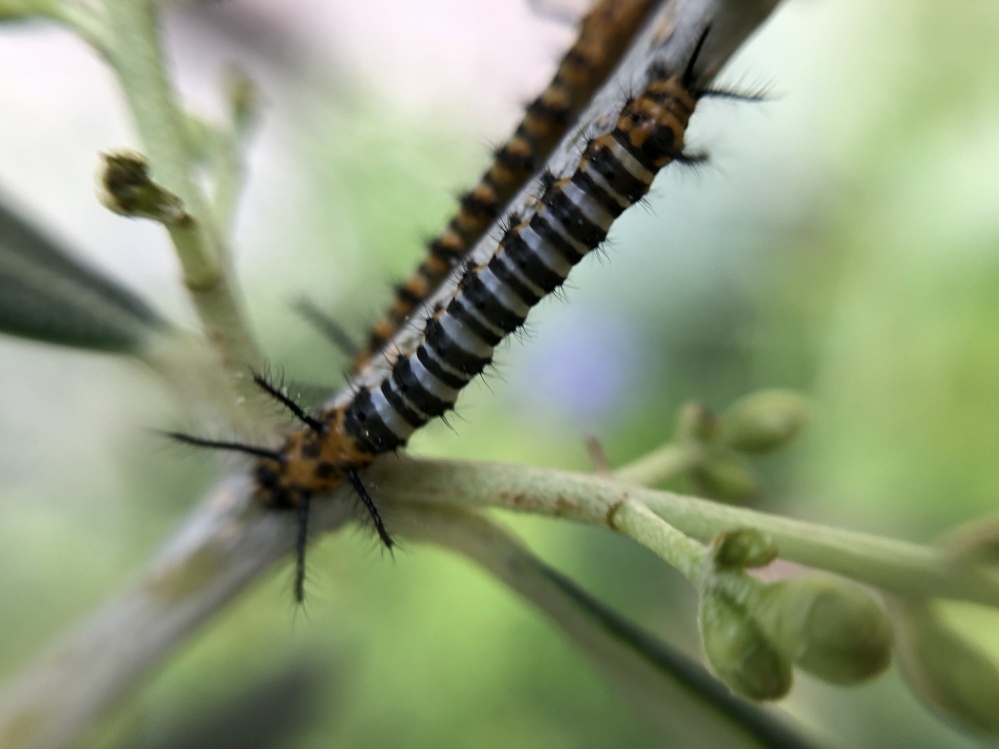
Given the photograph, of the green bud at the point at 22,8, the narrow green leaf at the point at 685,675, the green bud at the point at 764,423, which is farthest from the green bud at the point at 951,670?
the green bud at the point at 22,8

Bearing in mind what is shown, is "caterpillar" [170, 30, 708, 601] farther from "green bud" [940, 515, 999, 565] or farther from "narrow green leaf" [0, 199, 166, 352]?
"green bud" [940, 515, 999, 565]

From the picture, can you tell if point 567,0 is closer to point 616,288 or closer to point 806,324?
point 616,288

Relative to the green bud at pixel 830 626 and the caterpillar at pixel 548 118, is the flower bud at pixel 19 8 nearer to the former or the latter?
the caterpillar at pixel 548 118

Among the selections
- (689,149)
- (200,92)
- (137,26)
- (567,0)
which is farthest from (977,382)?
(200,92)

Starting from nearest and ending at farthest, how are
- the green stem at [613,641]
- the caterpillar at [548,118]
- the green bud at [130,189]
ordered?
the green bud at [130,189] < the green stem at [613,641] < the caterpillar at [548,118]

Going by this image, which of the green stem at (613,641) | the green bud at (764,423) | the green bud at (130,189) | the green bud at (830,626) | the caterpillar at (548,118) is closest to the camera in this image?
the green bud at (830,626)

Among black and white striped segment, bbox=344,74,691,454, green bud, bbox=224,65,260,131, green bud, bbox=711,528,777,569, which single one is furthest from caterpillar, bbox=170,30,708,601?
green bud, bbox=224,65,260,131
